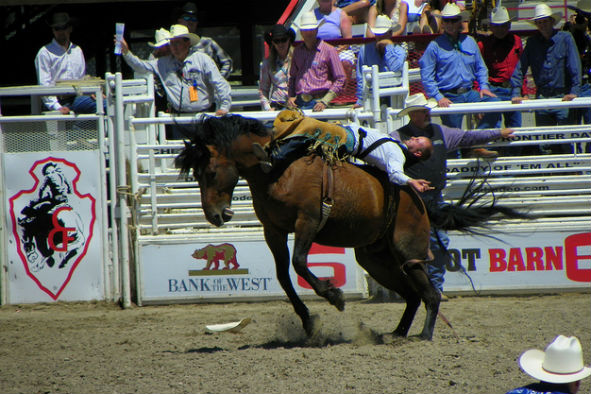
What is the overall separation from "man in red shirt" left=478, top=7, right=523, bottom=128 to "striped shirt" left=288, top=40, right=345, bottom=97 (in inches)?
73.3

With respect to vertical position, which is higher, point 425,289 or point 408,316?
point 425,289

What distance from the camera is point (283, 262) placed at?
586cm

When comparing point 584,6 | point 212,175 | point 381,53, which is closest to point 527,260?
point 381,53

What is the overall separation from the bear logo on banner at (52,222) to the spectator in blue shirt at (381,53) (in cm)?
320

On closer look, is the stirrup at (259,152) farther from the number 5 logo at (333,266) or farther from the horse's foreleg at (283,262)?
the number 5 logo at (333,266)

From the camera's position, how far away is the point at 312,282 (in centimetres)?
570

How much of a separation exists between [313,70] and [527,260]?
10.2ft

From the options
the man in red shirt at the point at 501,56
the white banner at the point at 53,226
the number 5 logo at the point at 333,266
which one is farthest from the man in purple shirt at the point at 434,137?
the white banner at the point at 53,226

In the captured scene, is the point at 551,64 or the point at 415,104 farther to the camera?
the point at 551,64

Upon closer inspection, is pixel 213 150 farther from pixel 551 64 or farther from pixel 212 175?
pixel 551 64

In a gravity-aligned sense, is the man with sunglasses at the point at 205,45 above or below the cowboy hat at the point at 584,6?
below

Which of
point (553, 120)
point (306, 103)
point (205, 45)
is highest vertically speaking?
point (205, 45)

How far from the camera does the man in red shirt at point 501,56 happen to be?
8977 mm

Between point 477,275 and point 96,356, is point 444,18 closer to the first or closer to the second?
point 477,275
